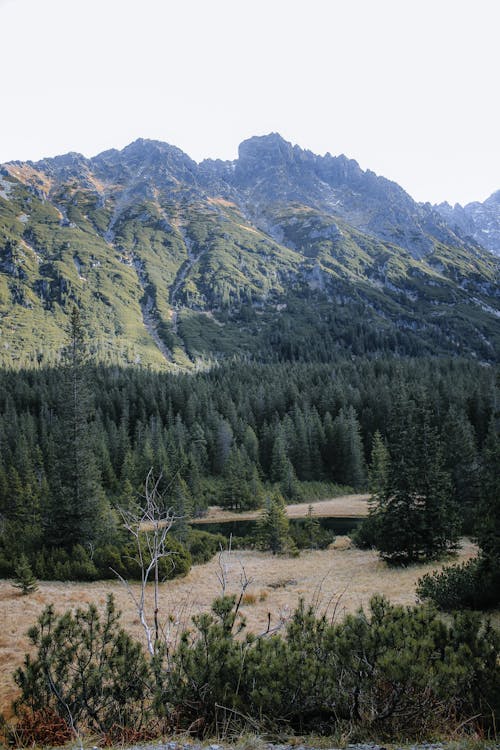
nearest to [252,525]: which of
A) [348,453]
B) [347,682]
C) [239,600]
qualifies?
[348,453]

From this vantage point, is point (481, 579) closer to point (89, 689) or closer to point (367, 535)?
point (89, 689)

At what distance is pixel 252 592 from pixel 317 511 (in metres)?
46.8

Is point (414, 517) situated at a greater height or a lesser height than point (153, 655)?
lesser

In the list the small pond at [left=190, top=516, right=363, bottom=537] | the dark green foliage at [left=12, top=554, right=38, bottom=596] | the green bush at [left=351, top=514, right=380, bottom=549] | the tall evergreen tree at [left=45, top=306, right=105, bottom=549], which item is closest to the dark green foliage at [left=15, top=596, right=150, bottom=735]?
the dark green foliage at [left=12, top=554, right=38, bottom=596]

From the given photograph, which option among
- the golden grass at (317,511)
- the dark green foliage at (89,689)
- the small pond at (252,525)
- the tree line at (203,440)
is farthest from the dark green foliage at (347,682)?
the golden grass at (317,511)

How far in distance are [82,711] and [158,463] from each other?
224 ft

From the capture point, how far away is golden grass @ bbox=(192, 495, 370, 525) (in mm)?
62897

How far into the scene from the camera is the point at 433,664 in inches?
239

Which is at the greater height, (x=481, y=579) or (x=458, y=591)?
(x=481, y=579)

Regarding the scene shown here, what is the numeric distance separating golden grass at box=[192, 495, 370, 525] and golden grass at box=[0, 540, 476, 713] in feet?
104

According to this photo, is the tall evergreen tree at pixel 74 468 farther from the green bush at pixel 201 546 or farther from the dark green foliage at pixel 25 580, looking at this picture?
the green bush at pixel 201 546

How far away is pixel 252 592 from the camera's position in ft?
70.4

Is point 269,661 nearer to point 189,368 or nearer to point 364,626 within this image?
point 364,626

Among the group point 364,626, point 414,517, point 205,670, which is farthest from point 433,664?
point 414,517
